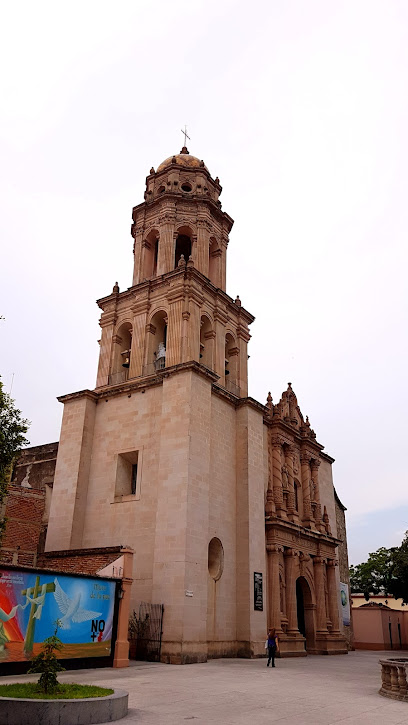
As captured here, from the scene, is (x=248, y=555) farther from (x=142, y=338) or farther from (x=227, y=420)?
(x=142, y=338)

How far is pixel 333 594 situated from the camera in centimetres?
2842

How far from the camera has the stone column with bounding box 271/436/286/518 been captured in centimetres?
2544

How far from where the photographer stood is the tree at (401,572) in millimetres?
23453

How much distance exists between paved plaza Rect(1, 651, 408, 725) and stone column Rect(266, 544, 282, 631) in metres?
6.27

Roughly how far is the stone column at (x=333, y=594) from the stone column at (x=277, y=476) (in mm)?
5630

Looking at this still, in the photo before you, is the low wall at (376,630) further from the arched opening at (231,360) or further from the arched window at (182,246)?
the arched window at (182,246)

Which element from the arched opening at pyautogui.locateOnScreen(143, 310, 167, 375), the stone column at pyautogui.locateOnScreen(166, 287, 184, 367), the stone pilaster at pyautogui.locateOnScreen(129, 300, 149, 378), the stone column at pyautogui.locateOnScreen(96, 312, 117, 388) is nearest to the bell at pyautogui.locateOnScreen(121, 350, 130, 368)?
the stone column at pyautogui.locateOnScreen(96, 312, 117, 388)

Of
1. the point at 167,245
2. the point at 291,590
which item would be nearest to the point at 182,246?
the point at 167,245

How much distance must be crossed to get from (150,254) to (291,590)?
17.5 m

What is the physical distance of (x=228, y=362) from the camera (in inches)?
1079

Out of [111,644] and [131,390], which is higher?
[131,390]

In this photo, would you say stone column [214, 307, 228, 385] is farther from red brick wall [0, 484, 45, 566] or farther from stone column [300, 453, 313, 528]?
red brick wall [0, 484, 45, 566]

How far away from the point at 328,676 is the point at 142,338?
1502 centimetres

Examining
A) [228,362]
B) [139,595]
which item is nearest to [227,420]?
[228,362]
